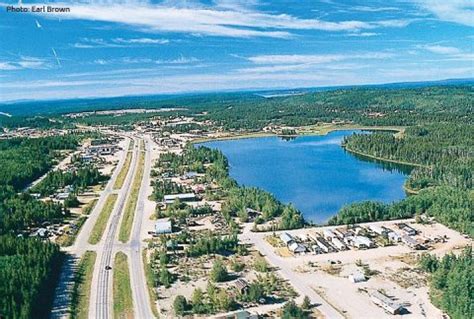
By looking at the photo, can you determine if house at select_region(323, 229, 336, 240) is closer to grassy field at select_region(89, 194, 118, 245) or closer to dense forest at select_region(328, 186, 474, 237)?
dense forest at select_region(328, 186, 474, 237)

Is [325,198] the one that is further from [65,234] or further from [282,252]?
[65,234]

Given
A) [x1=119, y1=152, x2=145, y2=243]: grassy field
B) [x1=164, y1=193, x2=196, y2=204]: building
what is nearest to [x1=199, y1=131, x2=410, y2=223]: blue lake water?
[x1=164, y1=193, x2=196, y2=204]: building

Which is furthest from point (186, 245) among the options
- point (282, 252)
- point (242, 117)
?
point (242, 117)

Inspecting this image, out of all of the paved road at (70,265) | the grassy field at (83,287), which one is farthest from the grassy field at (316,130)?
the grassy field at (83,287)

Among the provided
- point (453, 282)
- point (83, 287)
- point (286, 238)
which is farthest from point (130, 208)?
point (453, 282)

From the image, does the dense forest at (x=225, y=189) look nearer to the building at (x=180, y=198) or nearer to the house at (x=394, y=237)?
the building at (x=180, y=198)

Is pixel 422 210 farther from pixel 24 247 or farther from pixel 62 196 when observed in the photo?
pixel 62 196
